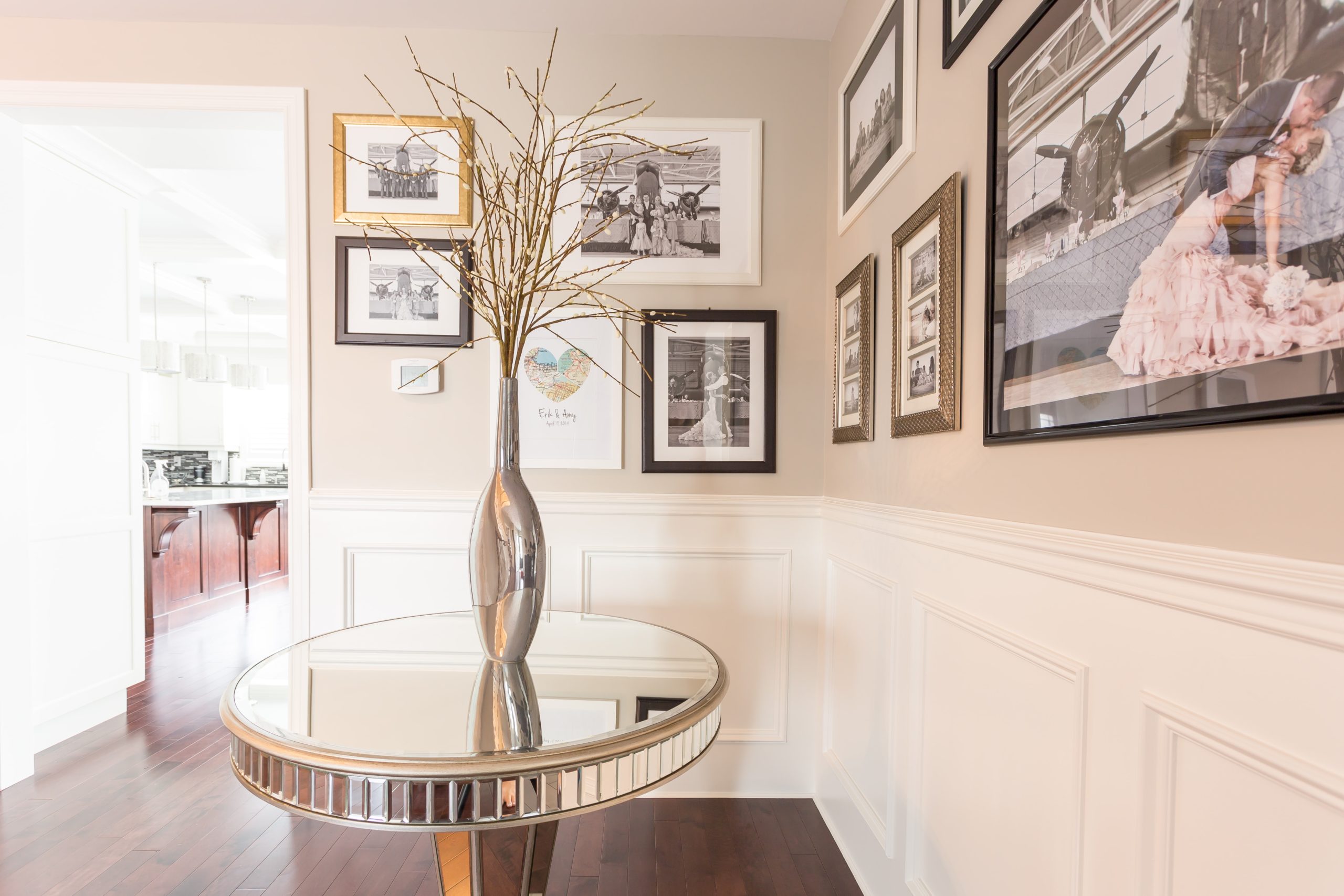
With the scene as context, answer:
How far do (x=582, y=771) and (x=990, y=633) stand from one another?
Answer: 2.43ft

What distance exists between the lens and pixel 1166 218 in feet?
2.45

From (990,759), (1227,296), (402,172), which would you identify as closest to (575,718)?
(990,759)

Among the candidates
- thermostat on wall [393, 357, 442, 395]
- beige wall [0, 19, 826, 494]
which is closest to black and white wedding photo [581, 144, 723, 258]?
beige wall [0, 19, 826, 494]

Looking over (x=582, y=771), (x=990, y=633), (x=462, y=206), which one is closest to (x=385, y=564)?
(x=462, y=206)

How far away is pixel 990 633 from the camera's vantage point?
1.14 m

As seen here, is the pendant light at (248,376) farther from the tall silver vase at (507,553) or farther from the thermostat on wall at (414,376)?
the tall silver vase at (507,553)

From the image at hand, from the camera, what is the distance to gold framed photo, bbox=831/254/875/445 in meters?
1.79

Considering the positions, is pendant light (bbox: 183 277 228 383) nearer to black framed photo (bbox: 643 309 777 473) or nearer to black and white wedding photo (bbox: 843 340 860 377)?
black framed photo (bbox: 643 309 777 473)

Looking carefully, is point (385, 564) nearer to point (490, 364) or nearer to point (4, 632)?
point (490, 364)

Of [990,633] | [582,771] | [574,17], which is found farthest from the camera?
[574,17]

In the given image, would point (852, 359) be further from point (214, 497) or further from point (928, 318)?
point (214, 497)

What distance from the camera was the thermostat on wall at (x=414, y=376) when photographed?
217cm

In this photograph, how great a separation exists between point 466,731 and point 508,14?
2184 mm

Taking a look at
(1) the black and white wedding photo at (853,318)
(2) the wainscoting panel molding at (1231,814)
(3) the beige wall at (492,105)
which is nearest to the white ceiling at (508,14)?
(3) the beige wall at (492,105)
